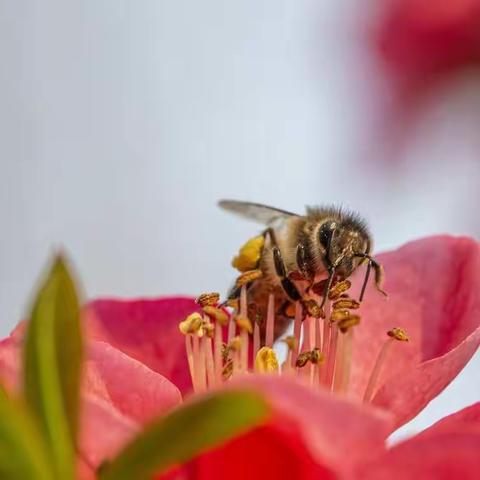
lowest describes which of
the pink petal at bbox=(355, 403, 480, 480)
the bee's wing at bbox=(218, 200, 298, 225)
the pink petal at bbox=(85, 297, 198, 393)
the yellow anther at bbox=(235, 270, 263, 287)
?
the pink petal at bbox=(85, 297, 198, 393)

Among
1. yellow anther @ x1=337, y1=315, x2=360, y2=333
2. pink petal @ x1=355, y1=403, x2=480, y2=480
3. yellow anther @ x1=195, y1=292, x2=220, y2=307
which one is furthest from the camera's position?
yellow anther @ x1=195, y1=292, x2=220, y2=307

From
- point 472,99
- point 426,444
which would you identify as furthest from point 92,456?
point 472,99

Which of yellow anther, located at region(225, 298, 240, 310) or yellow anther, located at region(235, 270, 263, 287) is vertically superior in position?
yellow anther, located at region(235, 270, 263, 287)

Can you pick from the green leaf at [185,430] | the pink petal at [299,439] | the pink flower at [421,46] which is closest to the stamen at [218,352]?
the pink petal at [299,439]

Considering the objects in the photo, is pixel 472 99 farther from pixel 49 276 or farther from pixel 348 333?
pixel 49 276

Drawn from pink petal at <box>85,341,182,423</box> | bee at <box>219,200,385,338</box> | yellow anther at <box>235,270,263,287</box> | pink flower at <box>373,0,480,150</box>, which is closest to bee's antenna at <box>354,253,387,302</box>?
bee at <box>219,200,385,338</box>

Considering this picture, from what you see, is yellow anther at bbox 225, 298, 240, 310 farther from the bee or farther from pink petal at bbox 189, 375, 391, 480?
pink petal at bbox 189, 375, 391, 480
